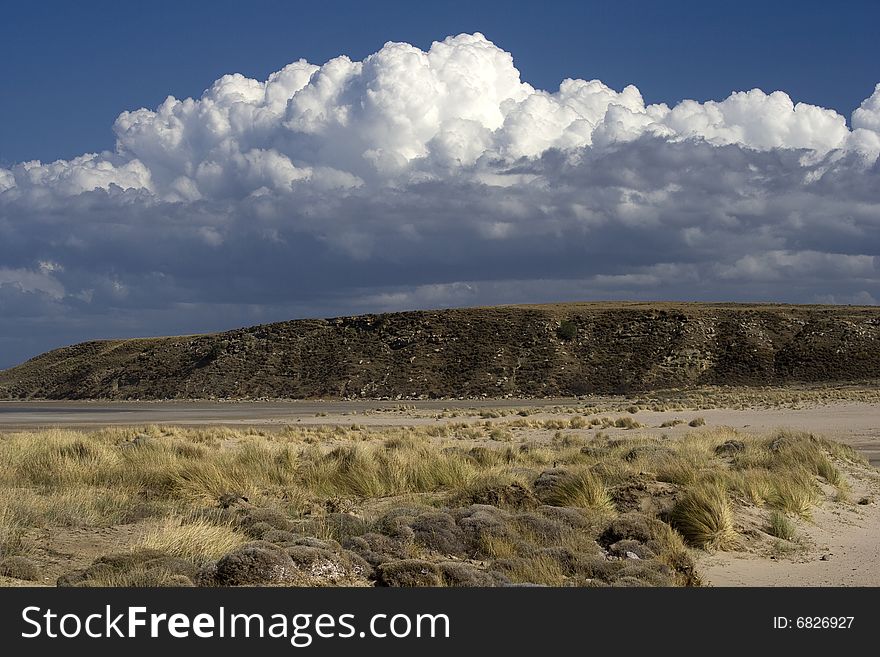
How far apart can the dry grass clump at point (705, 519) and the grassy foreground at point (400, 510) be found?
25 millimetres

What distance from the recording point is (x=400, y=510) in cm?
1209

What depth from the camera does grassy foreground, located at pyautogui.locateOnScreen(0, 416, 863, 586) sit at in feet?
29.0

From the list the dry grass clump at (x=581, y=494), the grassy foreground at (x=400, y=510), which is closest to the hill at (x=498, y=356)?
the grassy foreground at (x=400, y=510)

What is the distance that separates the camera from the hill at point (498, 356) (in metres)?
91.4

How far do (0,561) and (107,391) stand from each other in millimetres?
109567

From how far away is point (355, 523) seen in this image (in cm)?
1120

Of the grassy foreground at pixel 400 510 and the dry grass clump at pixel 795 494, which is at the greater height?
the grassy foreground at pixel 400 510

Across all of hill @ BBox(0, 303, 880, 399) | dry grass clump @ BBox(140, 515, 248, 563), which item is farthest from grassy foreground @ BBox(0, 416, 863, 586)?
hill @ BBox(0, 303, 880, 399)

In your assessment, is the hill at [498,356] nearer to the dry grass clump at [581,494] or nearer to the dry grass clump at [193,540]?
the dry grass clump at [581,494]

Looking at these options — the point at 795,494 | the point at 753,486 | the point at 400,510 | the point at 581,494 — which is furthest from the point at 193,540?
the point at 795,494

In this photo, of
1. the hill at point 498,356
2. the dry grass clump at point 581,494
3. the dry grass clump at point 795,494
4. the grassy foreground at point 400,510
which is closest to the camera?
the grassy foreground at point 400,510

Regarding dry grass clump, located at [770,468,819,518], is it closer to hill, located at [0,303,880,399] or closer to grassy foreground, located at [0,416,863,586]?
grassy foreground, located at [0,416,863,586]

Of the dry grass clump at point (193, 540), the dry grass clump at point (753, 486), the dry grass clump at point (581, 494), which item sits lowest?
the dry grass clump at point (753, 486)

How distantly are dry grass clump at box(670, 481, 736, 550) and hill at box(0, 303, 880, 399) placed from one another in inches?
3021
